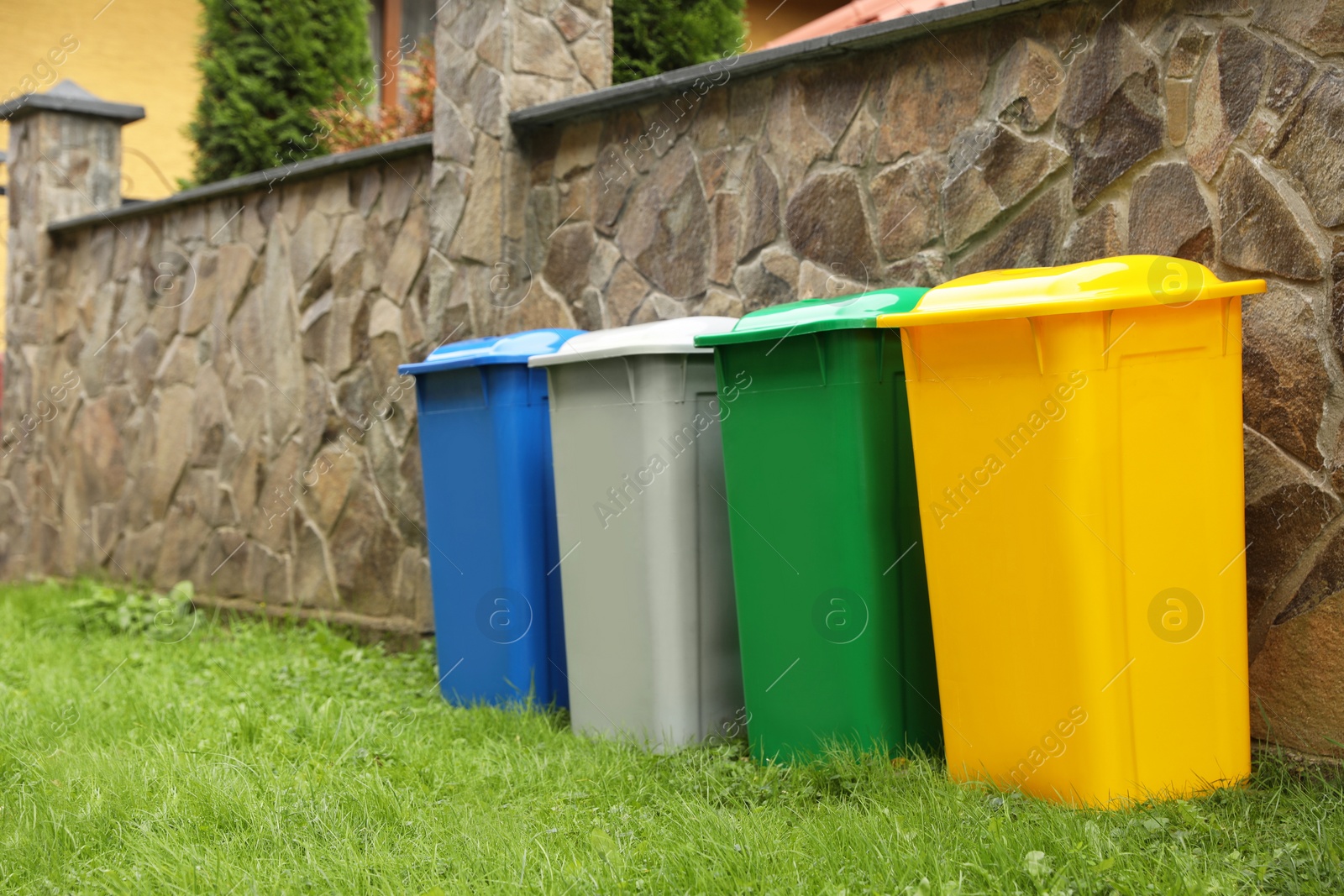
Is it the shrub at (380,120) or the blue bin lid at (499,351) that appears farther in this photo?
the shrub at (380,120)

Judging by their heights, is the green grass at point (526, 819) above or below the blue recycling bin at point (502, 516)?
below

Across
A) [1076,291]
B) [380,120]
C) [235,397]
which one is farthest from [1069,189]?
[380,120]

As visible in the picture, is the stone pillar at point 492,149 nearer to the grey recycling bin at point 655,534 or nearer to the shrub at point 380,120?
the grey recycling bin at point 655,534

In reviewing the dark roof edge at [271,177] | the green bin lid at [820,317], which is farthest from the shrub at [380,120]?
the green bin lid at [820,317]

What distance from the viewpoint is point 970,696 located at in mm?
2812

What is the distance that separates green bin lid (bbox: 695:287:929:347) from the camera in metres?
→ 2.90

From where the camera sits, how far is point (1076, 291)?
2541 mm

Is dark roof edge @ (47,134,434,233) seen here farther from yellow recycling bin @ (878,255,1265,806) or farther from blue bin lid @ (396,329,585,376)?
yellow recycling bin @ (878,255,1265,806)

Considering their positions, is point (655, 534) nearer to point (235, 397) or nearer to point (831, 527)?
point (831, 527)

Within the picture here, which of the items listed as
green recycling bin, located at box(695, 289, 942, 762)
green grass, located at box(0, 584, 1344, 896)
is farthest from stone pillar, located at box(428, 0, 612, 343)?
green recycling bin, located at box(695, 289, 942, 762)

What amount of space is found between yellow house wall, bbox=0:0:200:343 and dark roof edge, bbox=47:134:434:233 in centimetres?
321

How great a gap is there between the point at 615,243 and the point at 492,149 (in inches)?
29.8

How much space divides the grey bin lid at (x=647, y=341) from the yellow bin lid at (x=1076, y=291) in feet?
2.61

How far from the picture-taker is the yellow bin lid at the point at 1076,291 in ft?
8.27
